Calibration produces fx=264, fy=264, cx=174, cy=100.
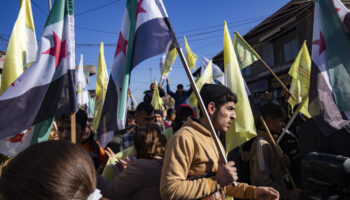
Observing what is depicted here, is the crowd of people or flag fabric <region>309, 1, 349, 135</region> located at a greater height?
flag fabric <region>309, 1, 349, 135</region>

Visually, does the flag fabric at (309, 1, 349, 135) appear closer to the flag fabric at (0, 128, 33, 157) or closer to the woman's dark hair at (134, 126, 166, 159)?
the woman's dark hair at (134, 126, 166, 159)

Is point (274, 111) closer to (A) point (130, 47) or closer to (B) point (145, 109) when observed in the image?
(B) point (145, 109)

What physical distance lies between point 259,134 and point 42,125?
7.52ft

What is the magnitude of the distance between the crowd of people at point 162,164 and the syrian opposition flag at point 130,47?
0.26m

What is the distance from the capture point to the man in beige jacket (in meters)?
1.64

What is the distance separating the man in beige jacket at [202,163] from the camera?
5.37 feet

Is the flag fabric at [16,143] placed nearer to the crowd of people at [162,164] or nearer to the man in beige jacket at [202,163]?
the crowd of people at [162,164]

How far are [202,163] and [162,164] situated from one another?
49cm

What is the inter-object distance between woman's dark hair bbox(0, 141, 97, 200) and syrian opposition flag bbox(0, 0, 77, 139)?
144cm

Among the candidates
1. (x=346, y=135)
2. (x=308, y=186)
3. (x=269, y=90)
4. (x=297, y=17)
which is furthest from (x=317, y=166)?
(x=269, y=90)

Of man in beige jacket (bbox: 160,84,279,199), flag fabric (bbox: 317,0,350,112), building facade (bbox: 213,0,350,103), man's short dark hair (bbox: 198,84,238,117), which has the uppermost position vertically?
building facade (bbox: 213,0,350,103)

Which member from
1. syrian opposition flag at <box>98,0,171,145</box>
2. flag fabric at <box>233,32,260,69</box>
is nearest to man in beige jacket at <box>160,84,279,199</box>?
syrian opposition flag at <box>98,0,171,145</box>

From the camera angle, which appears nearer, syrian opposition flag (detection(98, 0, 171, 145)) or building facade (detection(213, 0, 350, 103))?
syrian opposition flag (detection(98, 0, 171, 145))

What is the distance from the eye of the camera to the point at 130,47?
237 centimetres
